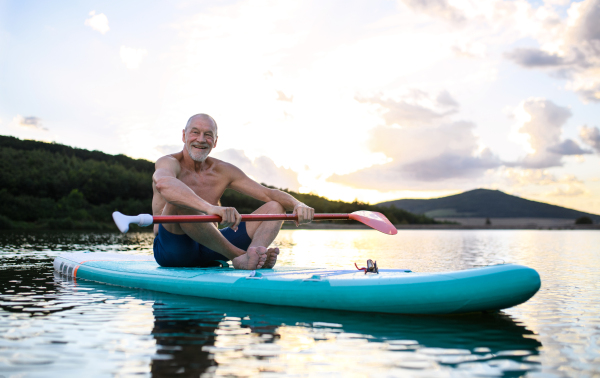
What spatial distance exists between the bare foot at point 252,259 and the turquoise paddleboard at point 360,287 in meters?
0.10

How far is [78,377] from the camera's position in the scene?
271 cm

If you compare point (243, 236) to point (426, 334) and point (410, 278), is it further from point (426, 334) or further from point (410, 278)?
point (426, 334)

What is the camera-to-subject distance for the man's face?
209 inches

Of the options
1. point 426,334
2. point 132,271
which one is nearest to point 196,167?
point 132,271

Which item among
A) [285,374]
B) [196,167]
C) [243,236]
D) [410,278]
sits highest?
[196,167]

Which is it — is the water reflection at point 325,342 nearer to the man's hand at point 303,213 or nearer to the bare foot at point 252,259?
the bare foot at point 252,259

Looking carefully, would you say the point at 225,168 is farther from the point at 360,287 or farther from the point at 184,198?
the point at 360,287

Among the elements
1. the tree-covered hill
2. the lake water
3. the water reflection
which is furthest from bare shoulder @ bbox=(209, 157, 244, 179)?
the tree-covered hill

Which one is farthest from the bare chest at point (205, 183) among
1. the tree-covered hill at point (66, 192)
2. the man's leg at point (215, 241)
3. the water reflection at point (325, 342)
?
the tree-covered hill at point (66, 192)

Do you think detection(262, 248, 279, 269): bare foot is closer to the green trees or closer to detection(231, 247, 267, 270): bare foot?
detection(231, 247, 267, 270): bare foot

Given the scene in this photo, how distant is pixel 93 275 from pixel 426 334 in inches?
192

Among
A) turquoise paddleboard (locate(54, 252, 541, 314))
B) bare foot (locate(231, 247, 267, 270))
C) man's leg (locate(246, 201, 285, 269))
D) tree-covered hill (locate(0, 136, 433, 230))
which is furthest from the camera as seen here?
tree-covered hill (locate(0, 136, 433, 230))

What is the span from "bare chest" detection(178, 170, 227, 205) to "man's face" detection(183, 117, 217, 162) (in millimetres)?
214

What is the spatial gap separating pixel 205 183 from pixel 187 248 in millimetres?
762
